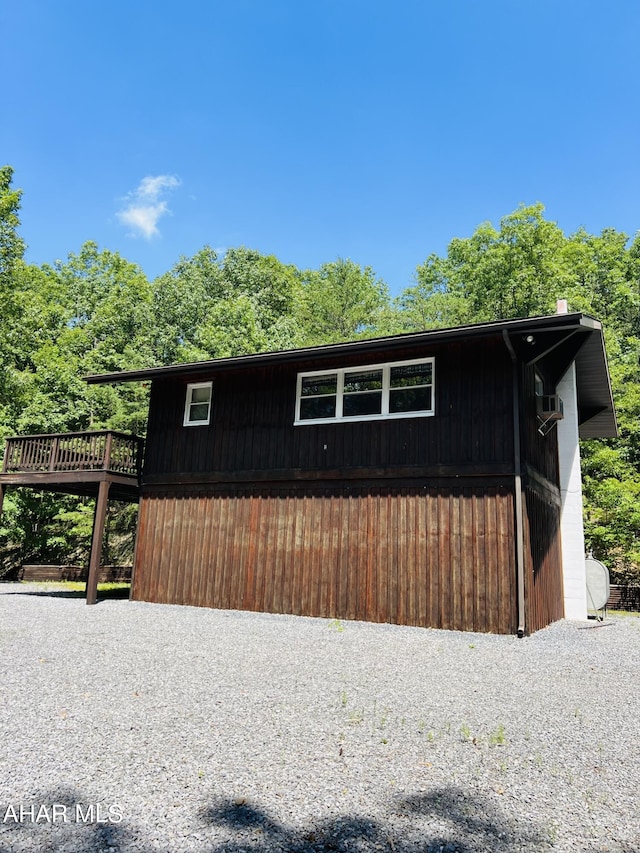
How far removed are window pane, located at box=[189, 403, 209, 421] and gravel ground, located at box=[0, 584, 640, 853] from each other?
5.88 m

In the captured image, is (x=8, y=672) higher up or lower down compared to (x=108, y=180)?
lower down

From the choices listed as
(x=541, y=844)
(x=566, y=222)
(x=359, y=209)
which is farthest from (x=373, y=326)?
(x=541, y=844)

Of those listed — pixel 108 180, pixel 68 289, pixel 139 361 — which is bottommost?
pixel 139 361

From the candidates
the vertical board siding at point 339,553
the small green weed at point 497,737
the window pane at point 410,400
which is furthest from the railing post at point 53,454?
the small green weed at point 497,737

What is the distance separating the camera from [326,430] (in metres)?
10.9

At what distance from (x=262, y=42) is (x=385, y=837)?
53.9 ft

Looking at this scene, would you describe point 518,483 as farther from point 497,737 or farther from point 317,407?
point 497,737

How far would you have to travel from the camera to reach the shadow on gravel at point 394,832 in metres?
2.43

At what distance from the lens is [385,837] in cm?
252

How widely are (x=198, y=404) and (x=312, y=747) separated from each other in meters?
9.63

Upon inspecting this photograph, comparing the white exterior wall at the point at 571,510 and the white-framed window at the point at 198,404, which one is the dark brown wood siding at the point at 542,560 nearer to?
the white exterior wall at the point at 571,510

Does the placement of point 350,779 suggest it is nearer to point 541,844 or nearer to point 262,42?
point 541,844

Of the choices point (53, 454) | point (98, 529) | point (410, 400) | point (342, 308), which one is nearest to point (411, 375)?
point (410, 400)

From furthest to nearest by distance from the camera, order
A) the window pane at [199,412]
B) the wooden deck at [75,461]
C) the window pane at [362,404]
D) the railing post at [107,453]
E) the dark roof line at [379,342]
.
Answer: the window pane at [199,412] → the wooden deck at [75,461] → the railing post at [107,453] → the window pane at [362,404] → the dark roof line at [379,342]
